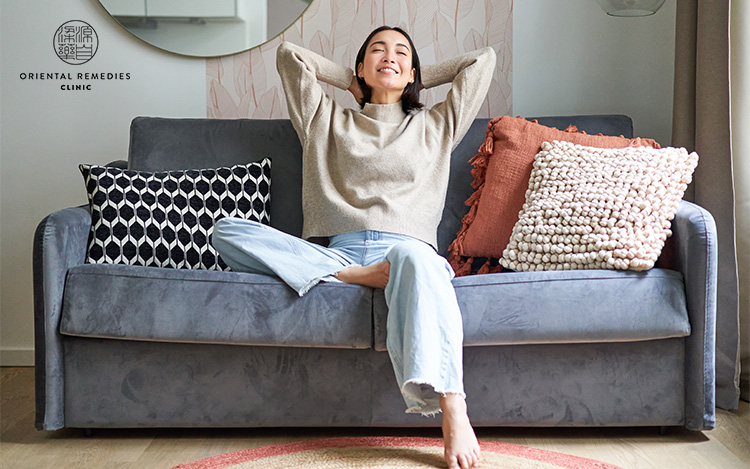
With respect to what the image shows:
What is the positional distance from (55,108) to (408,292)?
1.82 metres

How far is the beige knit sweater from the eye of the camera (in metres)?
2.11

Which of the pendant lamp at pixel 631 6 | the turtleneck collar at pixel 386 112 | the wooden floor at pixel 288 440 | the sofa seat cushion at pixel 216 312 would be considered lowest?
the wooden floor at pixel 288 440

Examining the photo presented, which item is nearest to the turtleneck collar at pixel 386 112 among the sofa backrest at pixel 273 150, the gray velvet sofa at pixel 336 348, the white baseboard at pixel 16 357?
the sofa backrest at pixel 273 150

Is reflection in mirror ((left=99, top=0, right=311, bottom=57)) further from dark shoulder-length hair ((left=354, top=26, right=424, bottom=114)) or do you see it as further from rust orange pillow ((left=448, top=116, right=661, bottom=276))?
rust orange pillow ((left=448, top=116, right=661, bottom=276))

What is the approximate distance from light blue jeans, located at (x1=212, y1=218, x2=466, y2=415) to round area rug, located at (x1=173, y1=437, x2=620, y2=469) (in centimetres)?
13

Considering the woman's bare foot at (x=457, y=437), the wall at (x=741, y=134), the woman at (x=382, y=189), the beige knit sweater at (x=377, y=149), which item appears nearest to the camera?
the woman's bare foot at (x=457, y=437)

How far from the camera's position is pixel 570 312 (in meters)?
1.69

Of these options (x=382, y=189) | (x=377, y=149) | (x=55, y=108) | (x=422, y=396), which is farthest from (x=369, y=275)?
(x=55, y=108)

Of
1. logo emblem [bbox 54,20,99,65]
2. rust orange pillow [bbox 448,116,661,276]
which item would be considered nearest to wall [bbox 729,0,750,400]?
rust orange pillow [bbox 448,116,661,276]

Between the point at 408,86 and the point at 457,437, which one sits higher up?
the point at 408,86

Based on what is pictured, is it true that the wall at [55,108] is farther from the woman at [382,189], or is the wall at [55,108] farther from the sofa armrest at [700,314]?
the sofa armrest at [700,314]

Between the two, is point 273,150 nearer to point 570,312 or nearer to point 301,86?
point 301,86

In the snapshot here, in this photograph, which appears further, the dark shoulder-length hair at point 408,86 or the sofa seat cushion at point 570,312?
the dark shoulder-length hair at point 408,86

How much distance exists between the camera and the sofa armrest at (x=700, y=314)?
1704 mm
